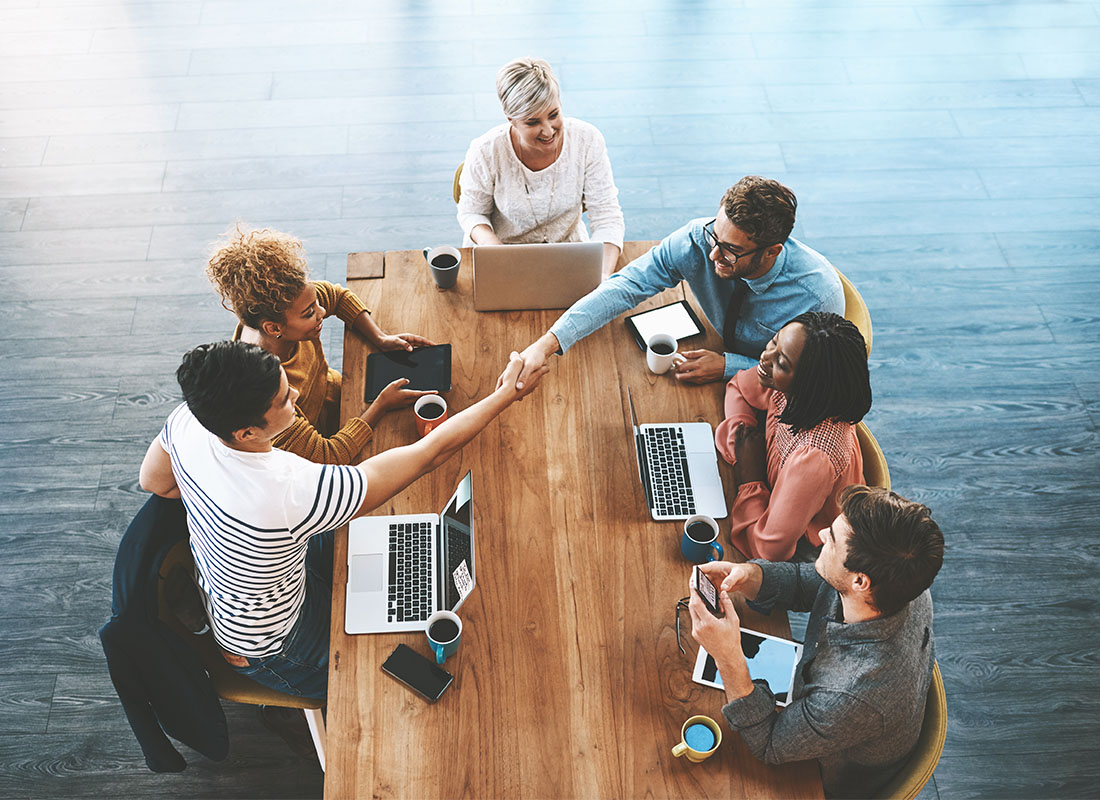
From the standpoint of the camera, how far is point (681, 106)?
4602mm

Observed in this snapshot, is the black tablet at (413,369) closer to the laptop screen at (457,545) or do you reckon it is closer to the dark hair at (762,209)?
the laptop screen at (457,545)

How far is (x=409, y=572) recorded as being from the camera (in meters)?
2.12

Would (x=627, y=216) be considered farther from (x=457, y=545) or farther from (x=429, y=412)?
(x=457, y=545)

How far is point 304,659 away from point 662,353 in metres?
1.21

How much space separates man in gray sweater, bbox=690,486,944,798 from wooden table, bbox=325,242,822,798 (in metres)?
0.11

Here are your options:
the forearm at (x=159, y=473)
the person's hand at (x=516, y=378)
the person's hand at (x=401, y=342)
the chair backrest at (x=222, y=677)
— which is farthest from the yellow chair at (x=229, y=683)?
the person's hand at (x=516, y=378)

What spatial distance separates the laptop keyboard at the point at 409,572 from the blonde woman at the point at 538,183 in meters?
1.09

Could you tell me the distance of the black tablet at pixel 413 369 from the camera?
8.09 feet

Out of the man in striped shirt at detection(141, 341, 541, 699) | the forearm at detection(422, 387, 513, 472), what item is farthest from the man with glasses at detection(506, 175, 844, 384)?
the man in striped shirt at detection(141, 341, 541, 699)

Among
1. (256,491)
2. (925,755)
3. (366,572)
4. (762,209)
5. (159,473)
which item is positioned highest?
(762,209)

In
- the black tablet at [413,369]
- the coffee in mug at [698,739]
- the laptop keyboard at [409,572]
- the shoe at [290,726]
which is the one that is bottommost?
the shoe at [290,726]

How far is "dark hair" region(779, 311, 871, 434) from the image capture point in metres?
2.12

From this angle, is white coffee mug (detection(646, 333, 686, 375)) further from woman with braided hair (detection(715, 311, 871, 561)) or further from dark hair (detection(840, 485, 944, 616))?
dark hair (detection(840, 485, 944, 616))

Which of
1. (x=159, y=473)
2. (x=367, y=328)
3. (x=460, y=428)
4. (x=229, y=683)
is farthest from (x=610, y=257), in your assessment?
(x=229, y=683)
